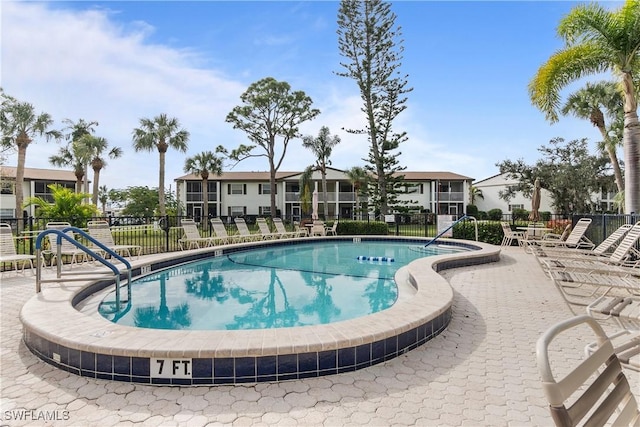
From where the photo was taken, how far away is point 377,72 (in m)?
21.6

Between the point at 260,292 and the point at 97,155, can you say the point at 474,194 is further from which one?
the point at 260,292

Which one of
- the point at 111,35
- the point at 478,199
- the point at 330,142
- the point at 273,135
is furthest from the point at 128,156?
the point at 478,199

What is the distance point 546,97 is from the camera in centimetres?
1032

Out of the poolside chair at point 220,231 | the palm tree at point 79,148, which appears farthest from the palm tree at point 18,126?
the poolside chair at point 220,231

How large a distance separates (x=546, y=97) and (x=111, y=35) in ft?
38.0

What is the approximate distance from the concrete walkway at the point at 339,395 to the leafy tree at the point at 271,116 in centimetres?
2336

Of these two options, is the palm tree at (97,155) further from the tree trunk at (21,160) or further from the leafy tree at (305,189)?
the leafy tree at (305,189)

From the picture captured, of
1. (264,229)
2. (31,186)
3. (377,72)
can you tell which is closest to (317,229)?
(264,229)

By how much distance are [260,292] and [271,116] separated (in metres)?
22.0

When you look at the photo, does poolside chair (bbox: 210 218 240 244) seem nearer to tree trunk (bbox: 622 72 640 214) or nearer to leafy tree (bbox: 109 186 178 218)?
tree trunk (bbox: 622 72 640 214)

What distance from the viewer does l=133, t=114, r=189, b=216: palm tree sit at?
26.9 metres

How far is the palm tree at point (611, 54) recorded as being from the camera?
334 inches

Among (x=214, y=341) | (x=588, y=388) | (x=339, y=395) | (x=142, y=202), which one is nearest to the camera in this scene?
(x=588, y=388)

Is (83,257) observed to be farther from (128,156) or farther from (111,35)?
(128,156)
